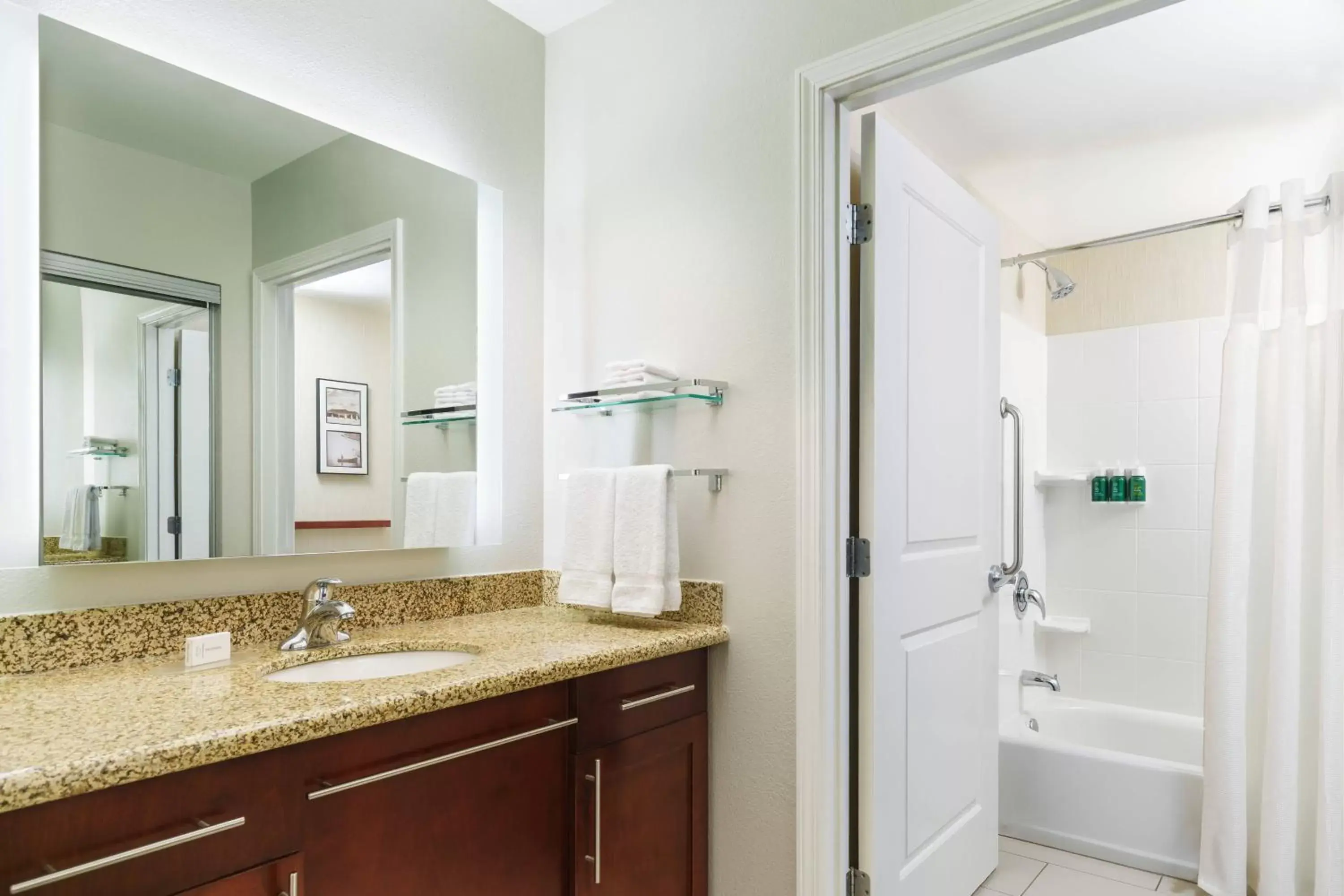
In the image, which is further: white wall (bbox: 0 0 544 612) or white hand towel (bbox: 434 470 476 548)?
white hand towel (bbox: 434 470 476 548)

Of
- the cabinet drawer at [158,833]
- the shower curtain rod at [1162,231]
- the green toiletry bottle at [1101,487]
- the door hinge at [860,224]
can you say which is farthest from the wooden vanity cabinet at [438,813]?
the green toiletry bottle at [1101,487]

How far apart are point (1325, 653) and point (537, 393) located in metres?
2.20

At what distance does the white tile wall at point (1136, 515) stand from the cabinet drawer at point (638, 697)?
2560 mm

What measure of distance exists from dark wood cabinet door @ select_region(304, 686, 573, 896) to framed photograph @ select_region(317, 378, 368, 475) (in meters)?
0.76

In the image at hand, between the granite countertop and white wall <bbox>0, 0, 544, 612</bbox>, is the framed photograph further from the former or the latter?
the granite countertop

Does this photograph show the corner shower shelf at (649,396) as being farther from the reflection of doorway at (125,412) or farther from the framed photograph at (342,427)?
the reflection of doorway at (125,412)

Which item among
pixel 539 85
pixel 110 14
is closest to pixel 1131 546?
pixel 539 85

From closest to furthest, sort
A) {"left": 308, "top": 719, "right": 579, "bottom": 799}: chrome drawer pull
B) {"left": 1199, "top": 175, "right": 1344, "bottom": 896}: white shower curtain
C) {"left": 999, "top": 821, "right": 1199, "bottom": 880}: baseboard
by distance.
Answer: {"left": 308, "top": 719, "right": 579, "bottom": 799}: chrome drawer pull
{"left": 1199, "top": 175, "right": 1344, "bottom": 896}: white shower curtain
{"left": 999, "top": 821, "right": 1199, "bottom": 880}: baseboard

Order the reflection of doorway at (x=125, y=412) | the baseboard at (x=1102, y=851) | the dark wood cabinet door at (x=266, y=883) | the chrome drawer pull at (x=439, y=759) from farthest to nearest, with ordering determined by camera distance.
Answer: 1. the baseboard at (x=1102, y=851)
2. the reflection of doorway at (x=125, y=412)
3. the chrome drawer pull at (x=439, y=759)
4. the dark wood cabinet door at (x=266, y=883)

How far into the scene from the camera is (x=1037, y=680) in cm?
351

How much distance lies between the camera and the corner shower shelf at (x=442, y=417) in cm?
202

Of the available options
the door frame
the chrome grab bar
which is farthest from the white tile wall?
the door frame

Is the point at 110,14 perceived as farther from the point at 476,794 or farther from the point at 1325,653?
the point at 1325,653

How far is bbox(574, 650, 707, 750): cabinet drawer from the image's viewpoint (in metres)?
1.59
